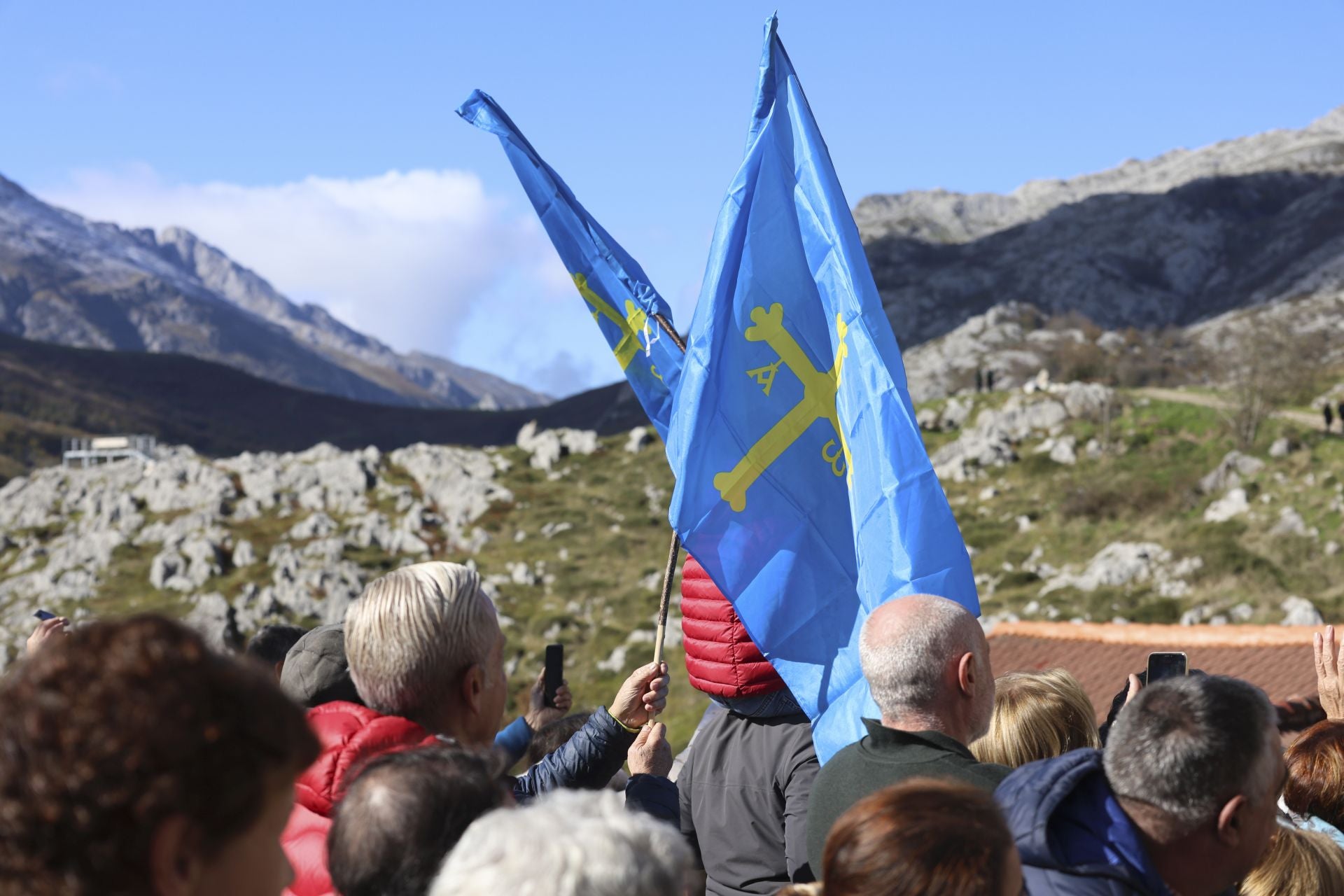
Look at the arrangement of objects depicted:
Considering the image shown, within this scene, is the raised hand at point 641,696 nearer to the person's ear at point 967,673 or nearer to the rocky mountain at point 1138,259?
the person's ear at point 967,673

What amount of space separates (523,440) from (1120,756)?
4907 cm

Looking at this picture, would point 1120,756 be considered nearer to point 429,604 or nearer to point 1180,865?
point 1180,865

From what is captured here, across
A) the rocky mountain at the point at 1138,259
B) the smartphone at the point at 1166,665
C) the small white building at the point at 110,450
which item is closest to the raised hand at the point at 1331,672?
the smartphone at the point at 1166,665

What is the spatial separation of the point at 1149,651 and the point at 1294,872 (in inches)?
272

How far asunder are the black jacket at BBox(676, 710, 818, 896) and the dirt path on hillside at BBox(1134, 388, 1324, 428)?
103ft

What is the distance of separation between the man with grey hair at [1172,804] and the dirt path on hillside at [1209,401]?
3256 centimetres

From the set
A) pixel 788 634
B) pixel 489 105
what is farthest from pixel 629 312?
pixel 788 634

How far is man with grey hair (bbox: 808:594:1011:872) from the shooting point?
10.1ft

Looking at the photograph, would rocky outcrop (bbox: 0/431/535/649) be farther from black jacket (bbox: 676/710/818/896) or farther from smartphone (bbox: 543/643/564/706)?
black jacket (bbox: 676/710/818/896)

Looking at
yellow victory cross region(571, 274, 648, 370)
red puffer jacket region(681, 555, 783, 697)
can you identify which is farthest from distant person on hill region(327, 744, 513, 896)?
yellow victory cross region(571, 274, 648, 370)

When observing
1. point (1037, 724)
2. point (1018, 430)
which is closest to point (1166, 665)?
point (1037, 724)

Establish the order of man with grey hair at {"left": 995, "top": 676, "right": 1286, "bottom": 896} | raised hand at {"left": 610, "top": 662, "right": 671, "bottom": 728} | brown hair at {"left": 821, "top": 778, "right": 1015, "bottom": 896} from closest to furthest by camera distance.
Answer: brown hair at {"left": 821, "top": 778, "right": 1015, "bottom": 896} < man with grey hair at {"left": 995, "top": 676, "right": 1286, "bottom": 896} < raised hand at {"left": 610, "top": 662, "right": 671, "bottom": 728}

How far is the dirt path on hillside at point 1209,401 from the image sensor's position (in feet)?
108

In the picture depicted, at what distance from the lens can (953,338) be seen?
81.5 m
